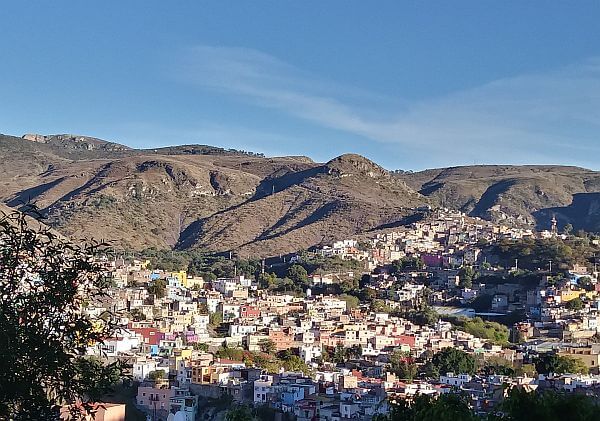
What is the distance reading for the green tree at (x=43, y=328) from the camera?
7.91 m

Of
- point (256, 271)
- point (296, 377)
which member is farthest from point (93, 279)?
point (256, 271)

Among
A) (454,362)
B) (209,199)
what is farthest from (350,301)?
(209,199)

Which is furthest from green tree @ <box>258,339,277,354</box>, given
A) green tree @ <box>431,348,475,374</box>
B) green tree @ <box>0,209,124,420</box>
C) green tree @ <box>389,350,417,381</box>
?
green tree @ <box>0,209,124,420</box>

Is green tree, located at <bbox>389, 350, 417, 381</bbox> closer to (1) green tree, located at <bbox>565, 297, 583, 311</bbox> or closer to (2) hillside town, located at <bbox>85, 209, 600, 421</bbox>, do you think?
(2) hillside town, located at <bbox>85, 209, 600, 421</bbox>

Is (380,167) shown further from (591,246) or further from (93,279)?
(93,279)

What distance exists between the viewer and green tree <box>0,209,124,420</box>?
7910 mm

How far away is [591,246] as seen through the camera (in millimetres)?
62188

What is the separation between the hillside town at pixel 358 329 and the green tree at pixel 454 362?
5 centimetres

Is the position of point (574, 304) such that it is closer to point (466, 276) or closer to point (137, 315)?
point (466, 276)

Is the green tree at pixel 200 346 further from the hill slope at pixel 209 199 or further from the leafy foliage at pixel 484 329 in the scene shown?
the hill slope at pixel 209 199

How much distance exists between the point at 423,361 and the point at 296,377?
7.82 meters

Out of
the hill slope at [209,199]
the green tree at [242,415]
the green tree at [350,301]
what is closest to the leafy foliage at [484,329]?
the green tree at [350,301]

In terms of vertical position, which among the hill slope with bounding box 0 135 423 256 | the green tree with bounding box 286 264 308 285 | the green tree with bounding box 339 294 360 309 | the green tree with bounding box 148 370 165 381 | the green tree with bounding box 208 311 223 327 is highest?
the hill slope with bounding box 0 135 423 256

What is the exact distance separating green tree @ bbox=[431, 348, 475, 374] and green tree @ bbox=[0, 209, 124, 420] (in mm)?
24937
